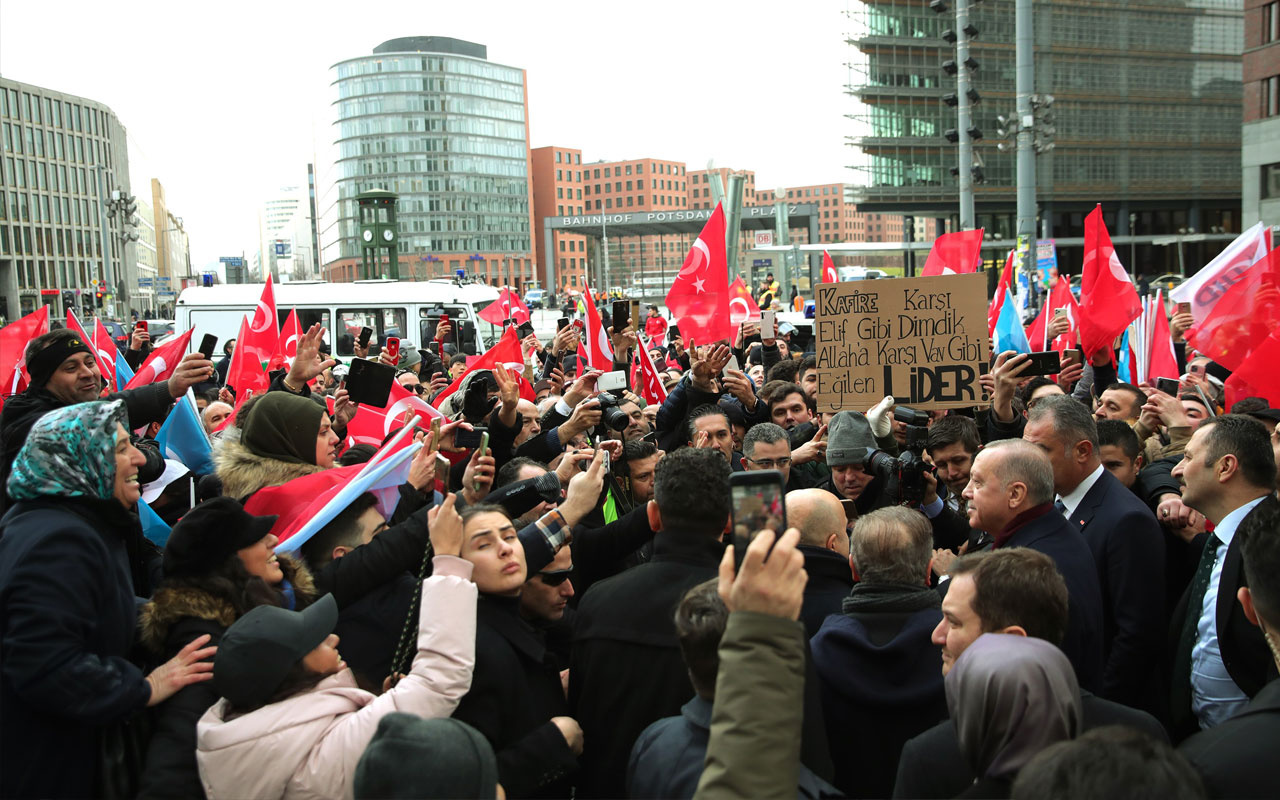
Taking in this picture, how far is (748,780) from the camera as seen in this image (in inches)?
73.2

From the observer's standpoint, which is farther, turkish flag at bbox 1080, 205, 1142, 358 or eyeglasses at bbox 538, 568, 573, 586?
turkish flag at bbox 1080, 205, 1142, 358

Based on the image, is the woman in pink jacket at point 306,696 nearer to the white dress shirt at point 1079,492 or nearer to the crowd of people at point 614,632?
the crowd of people at point 614,632

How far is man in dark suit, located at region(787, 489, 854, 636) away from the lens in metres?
3.41

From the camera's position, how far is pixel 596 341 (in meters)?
8.91

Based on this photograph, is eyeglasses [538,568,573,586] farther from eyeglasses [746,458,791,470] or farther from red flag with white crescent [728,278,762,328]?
red flag with white crescent [728,278,762,328]

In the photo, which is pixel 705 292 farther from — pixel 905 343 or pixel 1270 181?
pixel 1270 181

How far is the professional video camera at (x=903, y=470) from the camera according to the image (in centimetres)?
453

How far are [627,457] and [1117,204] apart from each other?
7659 centimetres

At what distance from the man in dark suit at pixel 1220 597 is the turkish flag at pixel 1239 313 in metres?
3.58

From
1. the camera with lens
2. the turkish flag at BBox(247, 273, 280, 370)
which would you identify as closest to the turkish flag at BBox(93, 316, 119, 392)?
the turkish flag at BBox(247, 273, 280, 370)

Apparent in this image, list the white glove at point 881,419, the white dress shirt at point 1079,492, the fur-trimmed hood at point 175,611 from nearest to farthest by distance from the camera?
the fur-trimmed hood at point 175,611
the white dress shirt at point 1079,492
the white glove at point 881,419

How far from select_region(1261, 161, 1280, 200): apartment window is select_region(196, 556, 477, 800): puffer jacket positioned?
54162 mm

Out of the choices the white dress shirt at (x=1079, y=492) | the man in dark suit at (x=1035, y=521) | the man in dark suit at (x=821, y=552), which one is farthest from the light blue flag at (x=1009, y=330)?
the man in dark suit at (x=821, y=552)

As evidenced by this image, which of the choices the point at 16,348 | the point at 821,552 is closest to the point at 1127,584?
the point at 821,552
